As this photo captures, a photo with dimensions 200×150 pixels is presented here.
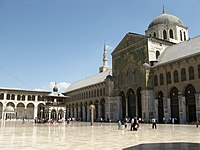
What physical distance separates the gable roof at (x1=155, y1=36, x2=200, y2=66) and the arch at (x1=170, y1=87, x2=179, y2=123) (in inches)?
201

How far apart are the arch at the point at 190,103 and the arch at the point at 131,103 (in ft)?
38.1

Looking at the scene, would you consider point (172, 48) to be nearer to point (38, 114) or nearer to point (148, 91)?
point (148, 91)

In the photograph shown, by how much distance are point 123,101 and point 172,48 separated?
14.6m

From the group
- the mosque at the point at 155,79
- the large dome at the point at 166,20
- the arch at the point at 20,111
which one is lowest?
the arch at the point at 20,111

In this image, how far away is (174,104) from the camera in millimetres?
37594

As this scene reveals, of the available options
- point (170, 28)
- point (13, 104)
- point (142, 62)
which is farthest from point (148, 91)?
point (13, 104)

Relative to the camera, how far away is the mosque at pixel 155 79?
35.4 m

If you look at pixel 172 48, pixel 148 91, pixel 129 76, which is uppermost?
pixel 172 48

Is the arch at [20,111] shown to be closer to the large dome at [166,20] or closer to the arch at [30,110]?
the arch at [30,110]

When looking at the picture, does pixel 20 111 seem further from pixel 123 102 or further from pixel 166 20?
pixel 166 20

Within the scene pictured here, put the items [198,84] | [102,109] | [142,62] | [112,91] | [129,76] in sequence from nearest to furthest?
1. [198,84]
2. [142,62]
3. [129,76]
4. [112,91]
5. [102,109]

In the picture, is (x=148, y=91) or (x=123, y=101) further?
(x=123, y=101)

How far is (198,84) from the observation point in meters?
33.1

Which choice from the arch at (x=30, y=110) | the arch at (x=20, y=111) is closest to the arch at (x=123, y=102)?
the arch at (x=30, y=110)
